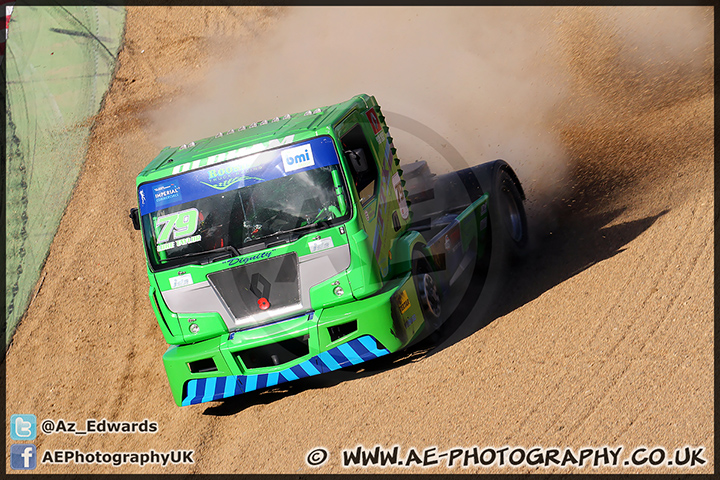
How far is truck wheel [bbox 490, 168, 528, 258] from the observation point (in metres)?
8.13

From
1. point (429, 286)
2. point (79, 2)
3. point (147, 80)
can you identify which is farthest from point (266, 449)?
point (79, 2)

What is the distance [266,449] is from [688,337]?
11.9 ft

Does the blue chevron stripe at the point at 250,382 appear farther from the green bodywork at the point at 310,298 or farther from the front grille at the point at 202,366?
the front grille at the point at 202,366

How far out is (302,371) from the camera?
19.0 ft

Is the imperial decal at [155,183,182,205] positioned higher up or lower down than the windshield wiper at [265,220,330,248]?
higher up

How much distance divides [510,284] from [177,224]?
3855 millimetres

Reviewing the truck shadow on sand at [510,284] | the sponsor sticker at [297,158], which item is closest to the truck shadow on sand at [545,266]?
the truck shadow on sand at [510,284]

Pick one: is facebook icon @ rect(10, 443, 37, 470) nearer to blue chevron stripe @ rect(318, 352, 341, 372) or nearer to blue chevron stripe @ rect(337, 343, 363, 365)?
blue chevron stripe @ rect(318, 352, 341, 372)

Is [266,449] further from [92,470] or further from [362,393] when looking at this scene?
[92,470]

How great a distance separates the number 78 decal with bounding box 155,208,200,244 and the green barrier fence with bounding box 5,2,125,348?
4706 mm

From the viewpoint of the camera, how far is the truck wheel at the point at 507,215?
320 inches

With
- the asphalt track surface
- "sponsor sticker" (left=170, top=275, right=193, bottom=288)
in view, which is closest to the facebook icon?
the asphalt track surface

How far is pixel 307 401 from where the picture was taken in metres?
6.22

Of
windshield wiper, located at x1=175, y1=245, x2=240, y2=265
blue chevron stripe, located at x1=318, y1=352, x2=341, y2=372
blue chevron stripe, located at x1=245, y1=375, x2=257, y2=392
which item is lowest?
blue chevron stripe, located at x1=245, y1=375, x2=257, y2=392
